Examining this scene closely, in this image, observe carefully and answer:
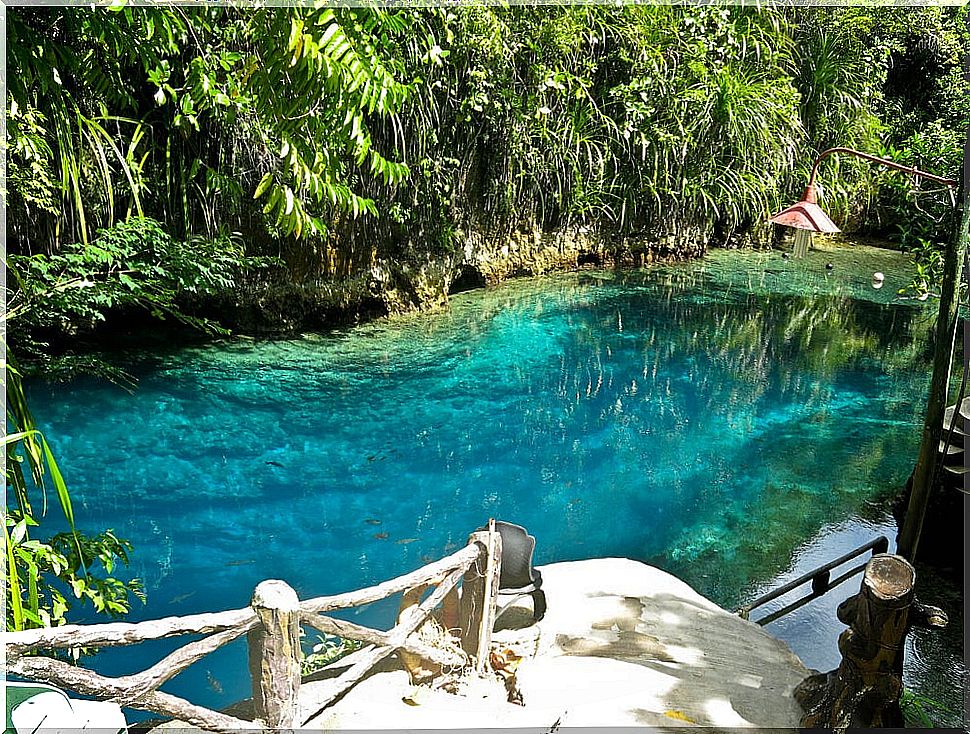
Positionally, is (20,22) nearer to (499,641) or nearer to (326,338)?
(499,641)

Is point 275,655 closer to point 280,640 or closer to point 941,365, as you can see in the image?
point 280,640

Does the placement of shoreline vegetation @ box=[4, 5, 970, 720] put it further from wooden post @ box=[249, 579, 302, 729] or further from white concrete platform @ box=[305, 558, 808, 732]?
white concrete platform @ box=[305, 558, 808, 732]

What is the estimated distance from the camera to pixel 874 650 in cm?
224

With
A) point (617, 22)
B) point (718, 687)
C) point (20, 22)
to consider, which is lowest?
point (718, 687)

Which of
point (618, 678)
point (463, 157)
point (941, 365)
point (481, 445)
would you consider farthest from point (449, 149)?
point (618, 678)

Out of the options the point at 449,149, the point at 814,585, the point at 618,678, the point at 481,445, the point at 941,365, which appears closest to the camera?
the point at 618,678

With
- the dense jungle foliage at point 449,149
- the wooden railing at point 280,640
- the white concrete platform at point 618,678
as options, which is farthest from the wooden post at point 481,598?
the dense jungle foliage at point 449,149

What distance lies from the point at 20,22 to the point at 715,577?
3725 millimetres

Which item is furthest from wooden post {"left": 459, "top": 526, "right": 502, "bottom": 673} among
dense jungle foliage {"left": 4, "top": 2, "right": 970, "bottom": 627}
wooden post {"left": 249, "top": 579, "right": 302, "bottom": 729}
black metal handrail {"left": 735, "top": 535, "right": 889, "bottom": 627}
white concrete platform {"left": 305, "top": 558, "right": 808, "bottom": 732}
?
black metal handrail {"left": 735, "top": 535, "right": 889, "bottom": 627}

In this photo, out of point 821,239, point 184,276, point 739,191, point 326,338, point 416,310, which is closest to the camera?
point 184,276

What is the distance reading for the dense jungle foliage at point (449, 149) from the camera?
4.31 m

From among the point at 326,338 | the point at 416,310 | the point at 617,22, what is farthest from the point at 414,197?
the point at 617,22

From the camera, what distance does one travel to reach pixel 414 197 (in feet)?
28.7

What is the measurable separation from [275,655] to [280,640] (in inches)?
1.7
